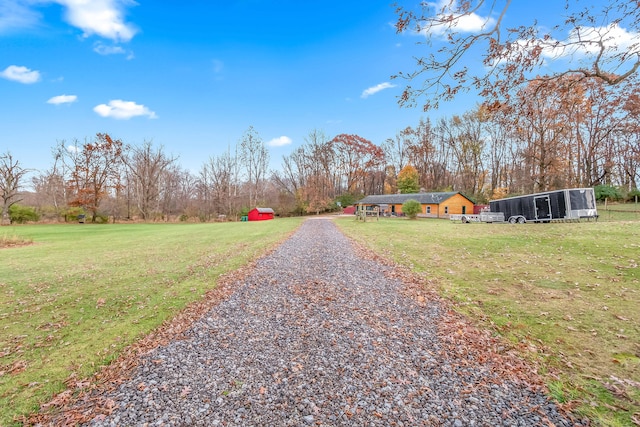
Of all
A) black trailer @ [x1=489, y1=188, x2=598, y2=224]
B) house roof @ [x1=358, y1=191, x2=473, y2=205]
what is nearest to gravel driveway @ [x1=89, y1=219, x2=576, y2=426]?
black trailer @ [x1=489, y1=188, x2=598, y2=224]

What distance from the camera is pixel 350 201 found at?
5625cm

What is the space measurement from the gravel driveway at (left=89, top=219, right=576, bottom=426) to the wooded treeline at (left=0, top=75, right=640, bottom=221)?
109 feet

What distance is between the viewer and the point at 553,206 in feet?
73.1

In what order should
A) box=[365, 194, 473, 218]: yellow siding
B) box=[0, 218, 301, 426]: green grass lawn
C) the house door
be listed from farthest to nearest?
box=[365, 194, 473, 218]: yellow siding < the house door < box=[0, 218, 301, 426]: green grass lawn

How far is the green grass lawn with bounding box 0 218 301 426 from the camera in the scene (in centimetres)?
386

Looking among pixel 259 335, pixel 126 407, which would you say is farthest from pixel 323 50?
pixel 126 407

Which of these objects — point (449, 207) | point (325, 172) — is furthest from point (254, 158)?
point (449, 207)

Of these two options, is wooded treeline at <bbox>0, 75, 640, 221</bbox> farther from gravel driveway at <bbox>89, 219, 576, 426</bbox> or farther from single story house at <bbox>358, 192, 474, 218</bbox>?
gravel driveway at <bbox>89, 219, 576, 426</bbox>

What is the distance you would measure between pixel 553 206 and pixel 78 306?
29767mm

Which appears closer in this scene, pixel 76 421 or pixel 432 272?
pixel 76 421

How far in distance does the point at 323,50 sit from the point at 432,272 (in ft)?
47.8

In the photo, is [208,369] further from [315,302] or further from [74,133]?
[74,133]

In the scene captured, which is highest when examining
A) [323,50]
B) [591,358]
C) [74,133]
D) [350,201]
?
[74,133]

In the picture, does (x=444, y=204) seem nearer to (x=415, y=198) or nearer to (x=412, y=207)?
(x=415, y=198)
